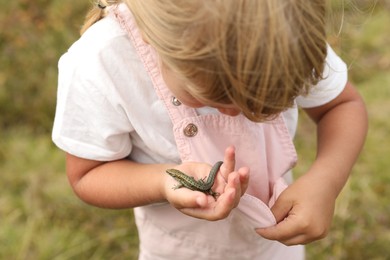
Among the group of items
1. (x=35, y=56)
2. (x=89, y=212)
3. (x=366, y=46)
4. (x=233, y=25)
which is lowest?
(x=366, y=46)

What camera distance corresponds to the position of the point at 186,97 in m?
1.50

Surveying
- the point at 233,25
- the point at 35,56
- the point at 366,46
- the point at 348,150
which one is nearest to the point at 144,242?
the point at 348,150

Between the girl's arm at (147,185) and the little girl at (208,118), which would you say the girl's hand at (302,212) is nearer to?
the little girl at (208,118)

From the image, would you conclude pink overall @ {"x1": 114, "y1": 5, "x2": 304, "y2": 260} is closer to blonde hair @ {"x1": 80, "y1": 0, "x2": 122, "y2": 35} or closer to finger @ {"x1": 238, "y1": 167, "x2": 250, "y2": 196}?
blonde hair @ {"x1": 80, "y1": 0, "x2": 122, "y2": 35}

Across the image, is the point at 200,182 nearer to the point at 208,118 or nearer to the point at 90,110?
the point at 208,118

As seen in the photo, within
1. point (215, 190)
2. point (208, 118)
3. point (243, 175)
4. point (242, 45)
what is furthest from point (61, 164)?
point (242, 45)

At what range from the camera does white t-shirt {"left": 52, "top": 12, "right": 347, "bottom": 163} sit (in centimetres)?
163

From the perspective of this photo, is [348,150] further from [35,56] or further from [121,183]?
[35,56]

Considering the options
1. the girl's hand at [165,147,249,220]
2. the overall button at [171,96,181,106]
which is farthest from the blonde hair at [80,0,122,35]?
the girl's hand at [165,147,249,220]

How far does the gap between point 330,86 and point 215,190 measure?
0.56 metres

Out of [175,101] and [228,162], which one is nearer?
[228,162]

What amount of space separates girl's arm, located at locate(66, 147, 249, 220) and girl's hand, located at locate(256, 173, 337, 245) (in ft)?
0.87

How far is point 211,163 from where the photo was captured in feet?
5.62

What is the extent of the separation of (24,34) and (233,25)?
3.37 m
